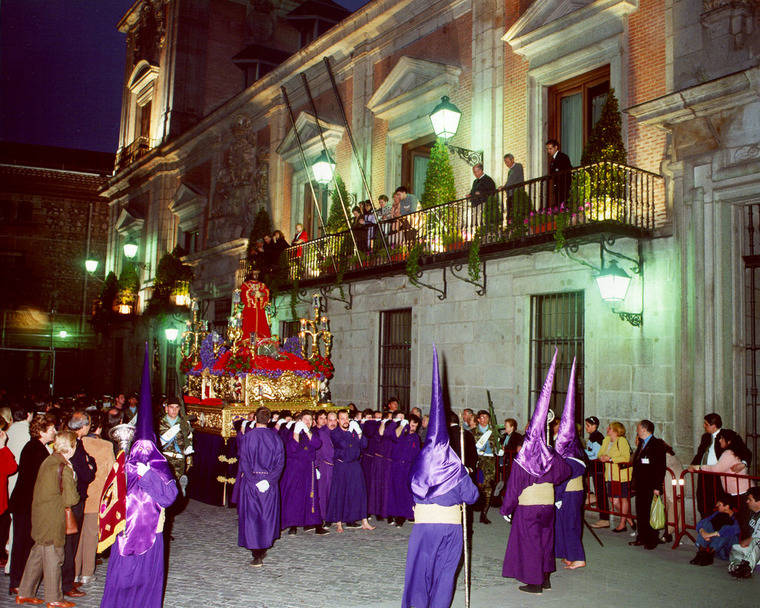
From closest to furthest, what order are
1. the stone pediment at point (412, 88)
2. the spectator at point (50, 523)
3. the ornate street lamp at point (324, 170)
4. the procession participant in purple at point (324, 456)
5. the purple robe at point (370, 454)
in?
the spectator at point (50, 523), the procession participant in purple at point (324, 456), the purple robe at point (370, 454), the stone pediment at point (412, 88), the ornate street lamp at point (324, 170)

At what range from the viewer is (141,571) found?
21.8ft

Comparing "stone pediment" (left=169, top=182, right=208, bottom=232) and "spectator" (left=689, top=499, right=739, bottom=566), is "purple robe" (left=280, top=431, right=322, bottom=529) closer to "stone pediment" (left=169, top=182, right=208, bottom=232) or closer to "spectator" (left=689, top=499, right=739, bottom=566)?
"spectator" (left=689, top=499, right=739, bottom=566)

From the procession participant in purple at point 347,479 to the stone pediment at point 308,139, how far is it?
39.6ft

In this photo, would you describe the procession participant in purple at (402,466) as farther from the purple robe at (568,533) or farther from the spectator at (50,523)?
the spectator at (50,523)

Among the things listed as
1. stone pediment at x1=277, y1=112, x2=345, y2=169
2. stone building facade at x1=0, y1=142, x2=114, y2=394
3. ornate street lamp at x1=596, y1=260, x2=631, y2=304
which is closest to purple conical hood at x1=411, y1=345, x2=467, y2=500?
ornate street lamp at x1=596, y1=260, x2=631, y2=304

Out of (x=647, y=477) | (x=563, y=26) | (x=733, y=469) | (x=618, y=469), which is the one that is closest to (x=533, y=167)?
(x=563, y=26)

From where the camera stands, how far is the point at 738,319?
12016mm

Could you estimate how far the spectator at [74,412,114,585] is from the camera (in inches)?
328

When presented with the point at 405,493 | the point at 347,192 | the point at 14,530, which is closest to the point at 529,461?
the point at 405,493

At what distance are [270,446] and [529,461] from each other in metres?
3.28

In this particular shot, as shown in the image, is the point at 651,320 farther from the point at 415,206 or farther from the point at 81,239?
the point at 81,239

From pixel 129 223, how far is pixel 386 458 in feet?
82.3

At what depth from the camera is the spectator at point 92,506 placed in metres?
8.32

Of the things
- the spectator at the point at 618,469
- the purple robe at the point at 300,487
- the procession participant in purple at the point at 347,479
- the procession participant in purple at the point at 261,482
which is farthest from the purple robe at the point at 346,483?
the spectator at the point at 618,469
